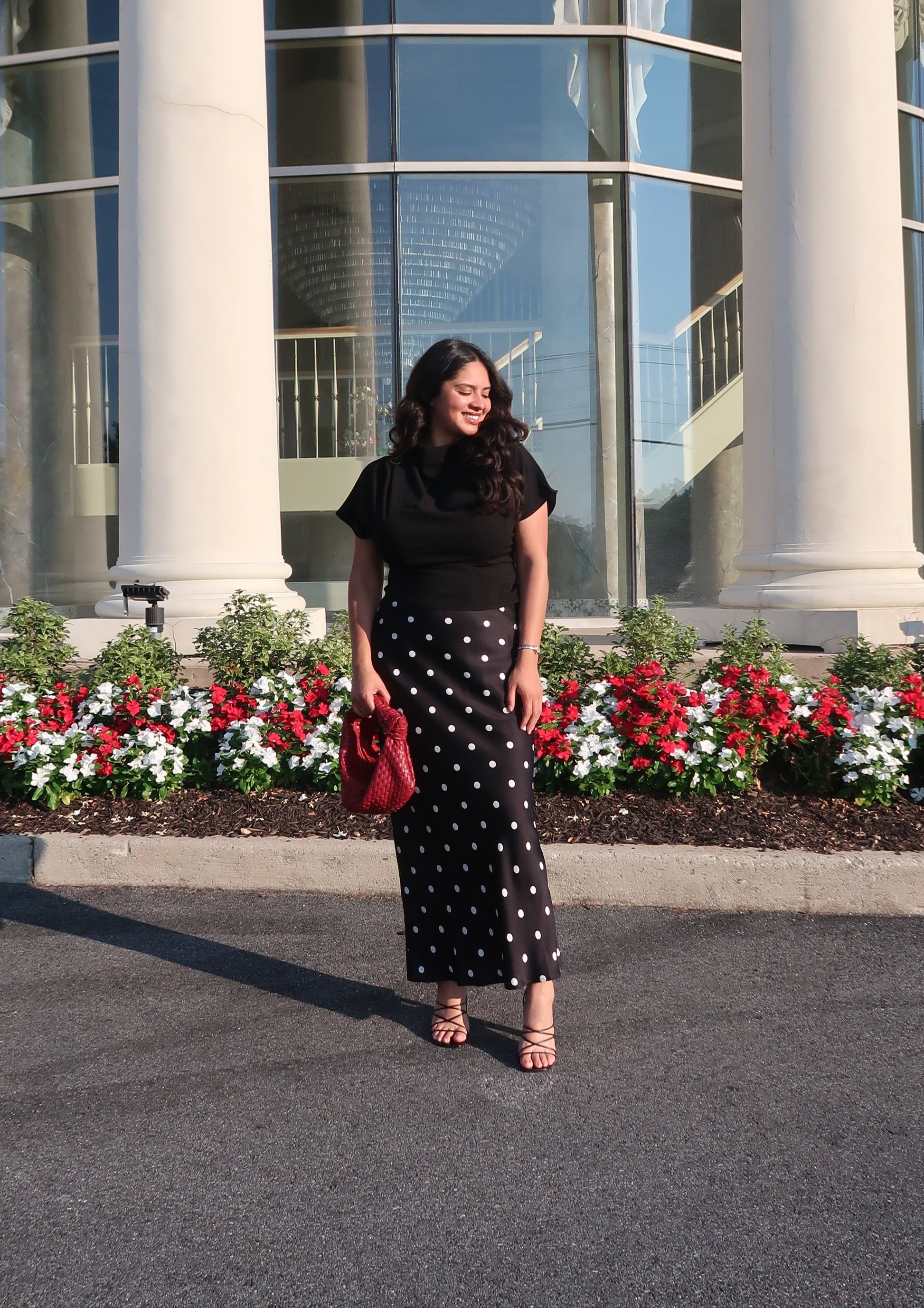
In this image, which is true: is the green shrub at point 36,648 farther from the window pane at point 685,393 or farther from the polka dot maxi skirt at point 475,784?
the window pane at point 685,393

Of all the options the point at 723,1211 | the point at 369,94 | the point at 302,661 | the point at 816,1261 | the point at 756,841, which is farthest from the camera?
the point at 369,94

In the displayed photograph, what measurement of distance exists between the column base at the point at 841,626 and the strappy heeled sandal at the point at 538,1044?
163 inches

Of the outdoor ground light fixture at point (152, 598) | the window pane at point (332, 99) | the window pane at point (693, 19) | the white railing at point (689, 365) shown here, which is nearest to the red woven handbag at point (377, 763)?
the outdoor ground light fixture at point (152, 598)

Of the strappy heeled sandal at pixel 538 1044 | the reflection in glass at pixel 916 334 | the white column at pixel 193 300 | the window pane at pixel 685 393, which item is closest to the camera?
the strappy heeled sandal at pixel 538 1044

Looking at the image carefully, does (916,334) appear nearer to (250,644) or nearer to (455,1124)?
(250,644)

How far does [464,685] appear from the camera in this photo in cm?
327

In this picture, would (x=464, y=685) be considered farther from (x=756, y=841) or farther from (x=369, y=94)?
(x=369, y=94)

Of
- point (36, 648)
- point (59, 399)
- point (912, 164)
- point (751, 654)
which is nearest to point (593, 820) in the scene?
point (751, 654)

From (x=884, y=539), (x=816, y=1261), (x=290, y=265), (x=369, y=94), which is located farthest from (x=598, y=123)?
(x=816, y=1261)

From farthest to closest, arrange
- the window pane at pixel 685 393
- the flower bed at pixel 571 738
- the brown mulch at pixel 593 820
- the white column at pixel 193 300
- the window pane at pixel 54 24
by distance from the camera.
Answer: the window pane at pixel 54 24, the window pane at pixel 685 393, the white column at pixel 193 300, the flower bed at pixel 571 738, the brown mulch at pixel 593 820

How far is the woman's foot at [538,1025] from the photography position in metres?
3.21

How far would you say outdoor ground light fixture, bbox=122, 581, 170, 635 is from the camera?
6.47 metres

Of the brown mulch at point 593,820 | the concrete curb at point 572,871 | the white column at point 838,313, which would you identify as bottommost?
the concrete curb at point 572,871

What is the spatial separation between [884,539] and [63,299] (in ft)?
26.2
